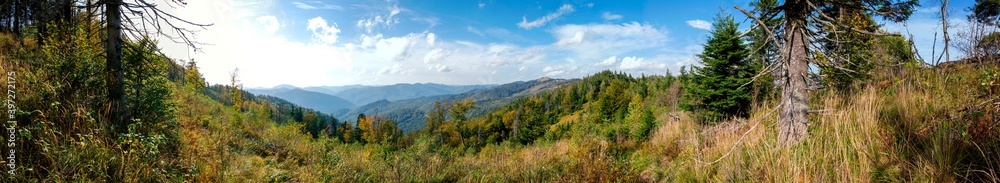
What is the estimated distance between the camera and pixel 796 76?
135 inches

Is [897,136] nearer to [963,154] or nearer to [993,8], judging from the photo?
[963,154]

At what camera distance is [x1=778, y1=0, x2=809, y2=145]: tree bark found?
3.40 m

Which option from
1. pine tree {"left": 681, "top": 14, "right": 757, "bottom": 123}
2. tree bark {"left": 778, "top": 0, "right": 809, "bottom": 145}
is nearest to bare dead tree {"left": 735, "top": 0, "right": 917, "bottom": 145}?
tree bark {"left": 778, "top": 0, "right": 809, "bottom": 145}

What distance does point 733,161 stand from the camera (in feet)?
11.4

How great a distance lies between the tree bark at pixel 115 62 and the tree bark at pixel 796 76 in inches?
329

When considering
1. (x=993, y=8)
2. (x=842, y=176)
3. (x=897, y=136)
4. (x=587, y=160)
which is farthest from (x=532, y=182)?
(x=993, y=8)

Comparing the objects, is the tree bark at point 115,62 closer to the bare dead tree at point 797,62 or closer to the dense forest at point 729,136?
the dense forest at point 729,136

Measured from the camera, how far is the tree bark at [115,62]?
501cm

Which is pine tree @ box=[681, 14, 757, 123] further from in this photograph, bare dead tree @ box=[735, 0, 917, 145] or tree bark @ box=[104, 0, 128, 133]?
tree bark @ box=[104, 0, 128, 133]

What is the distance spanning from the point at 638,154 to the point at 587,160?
2.25 metres

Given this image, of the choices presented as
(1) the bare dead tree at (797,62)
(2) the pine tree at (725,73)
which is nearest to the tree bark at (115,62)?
(1) the bare dead tree at (797,62)

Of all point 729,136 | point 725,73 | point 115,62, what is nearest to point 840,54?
point 729,136

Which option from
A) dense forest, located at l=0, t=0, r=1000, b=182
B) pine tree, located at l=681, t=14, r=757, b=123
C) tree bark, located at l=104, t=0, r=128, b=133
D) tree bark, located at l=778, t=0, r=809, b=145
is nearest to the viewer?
dense forest, located at l=0, t=0, r=1000, b=182

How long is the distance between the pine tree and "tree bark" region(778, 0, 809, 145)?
48.1ft
